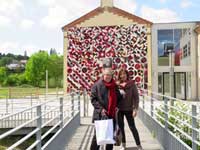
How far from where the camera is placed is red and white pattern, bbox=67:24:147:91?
30.7 m

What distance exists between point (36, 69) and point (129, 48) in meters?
42.3

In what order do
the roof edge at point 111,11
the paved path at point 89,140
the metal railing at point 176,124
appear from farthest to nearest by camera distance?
1. the roof edge at point 111,11
2. the paved path at point 89,140
3. the metal railing at point 176,124

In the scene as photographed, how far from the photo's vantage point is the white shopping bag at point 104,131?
536 centimetres

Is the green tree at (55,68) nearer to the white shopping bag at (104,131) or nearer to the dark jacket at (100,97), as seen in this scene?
the dark jacket at (100,97)

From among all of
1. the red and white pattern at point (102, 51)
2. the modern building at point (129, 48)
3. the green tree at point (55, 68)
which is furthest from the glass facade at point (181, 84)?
the green tree at point (55, 68)

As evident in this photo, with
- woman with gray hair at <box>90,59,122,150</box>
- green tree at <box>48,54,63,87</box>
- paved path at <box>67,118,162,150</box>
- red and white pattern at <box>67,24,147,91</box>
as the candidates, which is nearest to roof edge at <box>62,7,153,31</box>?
red and white pattern at <box>67,24,147,91</box>

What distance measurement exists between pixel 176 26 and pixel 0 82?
50978 mm

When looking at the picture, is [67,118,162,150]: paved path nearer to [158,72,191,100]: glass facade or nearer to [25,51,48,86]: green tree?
[158,72,191,100]: glass facade

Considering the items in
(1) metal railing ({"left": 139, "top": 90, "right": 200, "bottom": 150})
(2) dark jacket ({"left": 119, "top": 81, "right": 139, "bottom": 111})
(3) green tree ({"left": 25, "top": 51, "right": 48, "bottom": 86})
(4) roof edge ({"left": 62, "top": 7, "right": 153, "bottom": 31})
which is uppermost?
(4) roof edge ({"left": 62, "top": 7, "right": 153, "bottom": 31})

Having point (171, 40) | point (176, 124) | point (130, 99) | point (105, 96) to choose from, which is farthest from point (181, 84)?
point (105, 96)

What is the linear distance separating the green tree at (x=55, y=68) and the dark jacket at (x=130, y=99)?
2427 inches

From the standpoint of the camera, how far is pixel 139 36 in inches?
1218

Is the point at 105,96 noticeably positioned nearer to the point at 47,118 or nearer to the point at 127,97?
the point at 127,97

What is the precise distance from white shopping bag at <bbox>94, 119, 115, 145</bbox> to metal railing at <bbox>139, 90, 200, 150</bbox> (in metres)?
1.14
